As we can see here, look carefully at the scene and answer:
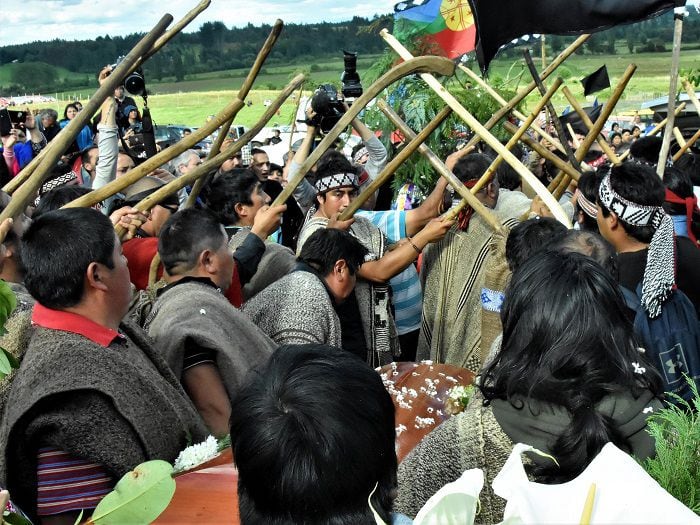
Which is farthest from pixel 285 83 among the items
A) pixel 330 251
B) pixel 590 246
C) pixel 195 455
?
pixel 195 455

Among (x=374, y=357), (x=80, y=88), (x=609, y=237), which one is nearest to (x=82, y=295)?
(x=374, y=357)

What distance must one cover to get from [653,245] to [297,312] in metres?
1.51

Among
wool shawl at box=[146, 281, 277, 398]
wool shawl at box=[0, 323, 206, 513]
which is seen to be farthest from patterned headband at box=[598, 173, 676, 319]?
wool shawl at box=[0, 323, 206, 513]

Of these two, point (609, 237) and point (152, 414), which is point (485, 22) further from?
point (152, 414)

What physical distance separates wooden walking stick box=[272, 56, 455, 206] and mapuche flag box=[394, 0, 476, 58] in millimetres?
3261

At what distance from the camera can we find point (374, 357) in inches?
158

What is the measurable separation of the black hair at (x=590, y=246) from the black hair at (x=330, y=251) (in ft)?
3.58

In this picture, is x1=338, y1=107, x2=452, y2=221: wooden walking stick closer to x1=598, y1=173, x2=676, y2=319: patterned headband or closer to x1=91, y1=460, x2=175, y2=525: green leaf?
x1=598, y1=173, x2=676, y2=319: patterned headband

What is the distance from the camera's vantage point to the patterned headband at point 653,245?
3049 millimetres

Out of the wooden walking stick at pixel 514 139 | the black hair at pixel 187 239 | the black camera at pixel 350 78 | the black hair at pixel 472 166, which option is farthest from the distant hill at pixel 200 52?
the black hair at pixel 187 239

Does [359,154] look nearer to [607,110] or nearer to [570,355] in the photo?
[607,110]

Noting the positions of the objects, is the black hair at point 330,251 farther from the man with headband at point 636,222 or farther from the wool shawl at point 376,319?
the man with headband at point 636,222

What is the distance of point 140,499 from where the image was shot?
141 centimetres

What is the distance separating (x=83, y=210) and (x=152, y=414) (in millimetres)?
676
